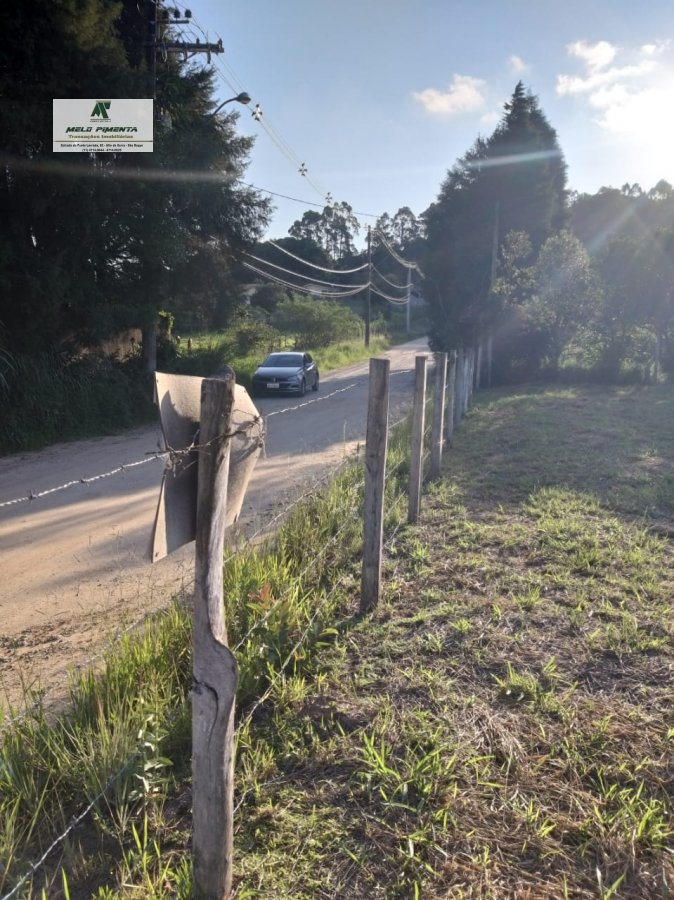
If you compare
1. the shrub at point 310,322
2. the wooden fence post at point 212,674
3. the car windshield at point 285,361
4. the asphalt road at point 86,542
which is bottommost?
the asphalt road at point 86,542

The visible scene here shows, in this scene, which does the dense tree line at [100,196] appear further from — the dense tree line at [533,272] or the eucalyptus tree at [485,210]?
the eucalyptus tree at [485,210]

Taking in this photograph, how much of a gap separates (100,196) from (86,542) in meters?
8.46

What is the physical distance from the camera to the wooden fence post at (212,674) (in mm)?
1848

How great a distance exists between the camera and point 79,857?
227 centimetres

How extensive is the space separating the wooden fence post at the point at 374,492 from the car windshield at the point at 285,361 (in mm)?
15520

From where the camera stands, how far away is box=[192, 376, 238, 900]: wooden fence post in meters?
1.85

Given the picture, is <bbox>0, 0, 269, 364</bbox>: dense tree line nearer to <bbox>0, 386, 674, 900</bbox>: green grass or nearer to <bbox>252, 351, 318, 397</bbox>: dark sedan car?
<bbox>252, 351, 318, 397</bbox>: dark sedan car

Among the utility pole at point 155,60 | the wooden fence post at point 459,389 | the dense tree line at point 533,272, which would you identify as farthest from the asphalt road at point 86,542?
the dense tree line at point 533,272

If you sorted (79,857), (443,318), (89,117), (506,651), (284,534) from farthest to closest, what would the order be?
(443,318)
(89,117)
(284,534)
(506,651)
(79,857)

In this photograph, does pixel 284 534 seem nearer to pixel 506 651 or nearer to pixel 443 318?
pixel 506 651

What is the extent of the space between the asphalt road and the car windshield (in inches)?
291

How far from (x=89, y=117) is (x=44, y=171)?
65.5 inches

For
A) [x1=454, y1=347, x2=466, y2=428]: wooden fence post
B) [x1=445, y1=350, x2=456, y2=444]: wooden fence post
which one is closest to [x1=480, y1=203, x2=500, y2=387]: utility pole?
[x1=454, y1=347, x2=466, y2=428]: wooden fence post

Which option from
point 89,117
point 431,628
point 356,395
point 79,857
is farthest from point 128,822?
point 356,395
